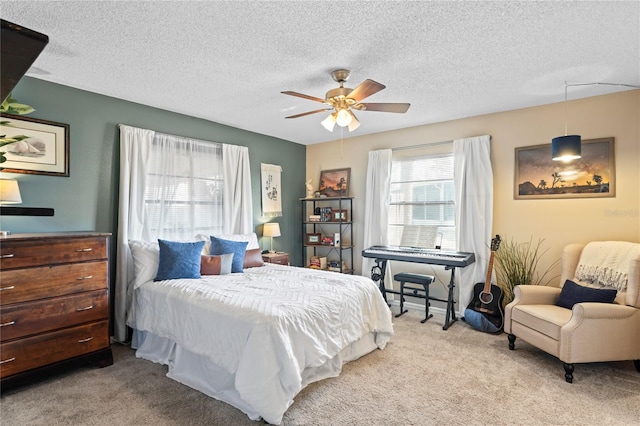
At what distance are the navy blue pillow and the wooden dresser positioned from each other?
4.21m

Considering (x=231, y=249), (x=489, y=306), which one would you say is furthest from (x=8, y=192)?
(x=489, y=306)

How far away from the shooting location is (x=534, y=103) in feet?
12.6

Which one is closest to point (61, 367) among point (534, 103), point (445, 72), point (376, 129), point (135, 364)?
point (135, 364)

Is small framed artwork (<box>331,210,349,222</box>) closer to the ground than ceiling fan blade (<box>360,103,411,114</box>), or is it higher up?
closer to the ground

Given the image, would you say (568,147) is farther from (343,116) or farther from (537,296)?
(343,116)

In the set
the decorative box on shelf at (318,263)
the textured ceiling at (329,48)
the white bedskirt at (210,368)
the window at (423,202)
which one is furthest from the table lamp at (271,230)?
the white bedskirt at (210,368)

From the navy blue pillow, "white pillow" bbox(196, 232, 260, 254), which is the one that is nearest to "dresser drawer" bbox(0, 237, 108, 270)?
"white pillow" bbox(196, 232, 260, 254)

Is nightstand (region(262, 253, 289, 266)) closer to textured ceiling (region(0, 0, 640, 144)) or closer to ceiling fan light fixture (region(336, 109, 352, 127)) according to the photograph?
textured ceiling (region(0, 0, 640, 144))

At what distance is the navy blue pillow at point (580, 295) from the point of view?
294cm

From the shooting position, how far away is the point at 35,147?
3.11m

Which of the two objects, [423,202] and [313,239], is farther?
[313,239]

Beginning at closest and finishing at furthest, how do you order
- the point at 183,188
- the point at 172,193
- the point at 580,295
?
1. the point at 580,295
2. the point at 172,193
3. the point at 183,188

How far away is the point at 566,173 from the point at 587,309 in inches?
65.3

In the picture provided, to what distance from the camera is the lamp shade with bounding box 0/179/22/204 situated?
2.65 metres
